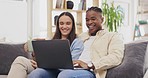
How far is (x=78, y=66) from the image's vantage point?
6.81ft

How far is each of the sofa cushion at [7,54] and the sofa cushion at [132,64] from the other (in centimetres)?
113

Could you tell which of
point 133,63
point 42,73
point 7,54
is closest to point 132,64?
point 133,63

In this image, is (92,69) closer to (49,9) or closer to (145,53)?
(145,53)

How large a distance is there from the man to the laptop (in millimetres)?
71

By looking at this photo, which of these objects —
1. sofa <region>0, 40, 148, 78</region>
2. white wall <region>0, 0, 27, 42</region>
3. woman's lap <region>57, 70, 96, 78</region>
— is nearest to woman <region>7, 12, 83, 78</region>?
woman's lap <region>57, 70, 96, 78</region>

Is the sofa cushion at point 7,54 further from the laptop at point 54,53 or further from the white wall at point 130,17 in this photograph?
the white wall at point 130,17

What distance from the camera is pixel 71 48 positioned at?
7.59ft

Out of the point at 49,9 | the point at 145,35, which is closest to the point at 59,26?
the point at 49,9

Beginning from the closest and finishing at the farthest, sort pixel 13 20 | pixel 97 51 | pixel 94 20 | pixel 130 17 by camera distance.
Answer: pixel 97 51 → pixel 94 20 → pixel 13 20 → pixel 130 17

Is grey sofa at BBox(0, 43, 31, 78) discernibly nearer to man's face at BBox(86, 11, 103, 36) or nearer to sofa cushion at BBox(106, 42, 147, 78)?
man's face at BBox(86, 11, 103, 36)

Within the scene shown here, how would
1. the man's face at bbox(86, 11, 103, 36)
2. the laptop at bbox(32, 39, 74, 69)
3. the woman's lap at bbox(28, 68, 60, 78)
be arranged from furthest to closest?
the man's face at bbox(86, 11, 103, 36) < the woman's lap at bbox(28, 68, 60, 78) < the laptop at bbox(32, 39, 74, 69)

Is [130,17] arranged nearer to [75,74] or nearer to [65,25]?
[65,25]

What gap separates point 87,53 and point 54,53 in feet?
1.57

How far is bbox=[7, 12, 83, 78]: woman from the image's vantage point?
6.66ft
